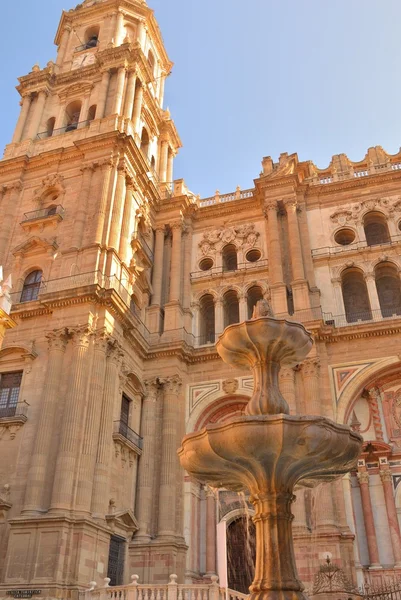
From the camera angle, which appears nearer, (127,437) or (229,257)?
(127,437)

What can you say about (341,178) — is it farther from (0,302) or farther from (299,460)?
(299,460)

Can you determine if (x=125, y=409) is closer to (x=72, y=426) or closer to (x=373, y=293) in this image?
(x=72, y=426)

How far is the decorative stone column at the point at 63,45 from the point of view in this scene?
32719mm

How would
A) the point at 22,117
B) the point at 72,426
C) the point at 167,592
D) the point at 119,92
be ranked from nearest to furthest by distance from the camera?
the point at 167,592
the point at 72,426
the point at 119,92
the point at 22,117

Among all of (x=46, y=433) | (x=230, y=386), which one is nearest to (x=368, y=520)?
(x=230, y=386)

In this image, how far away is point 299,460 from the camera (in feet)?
30.0

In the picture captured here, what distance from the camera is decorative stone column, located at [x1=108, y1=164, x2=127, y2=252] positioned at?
22406 mm

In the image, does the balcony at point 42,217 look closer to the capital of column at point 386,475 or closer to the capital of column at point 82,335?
the capital of column at point 82,335

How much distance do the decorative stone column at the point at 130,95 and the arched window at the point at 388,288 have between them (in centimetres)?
1366

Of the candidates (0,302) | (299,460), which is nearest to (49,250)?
(0,302)

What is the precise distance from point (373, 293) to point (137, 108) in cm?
1475

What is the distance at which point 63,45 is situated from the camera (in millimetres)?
33406

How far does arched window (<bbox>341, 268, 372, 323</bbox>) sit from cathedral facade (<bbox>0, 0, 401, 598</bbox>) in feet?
0.22

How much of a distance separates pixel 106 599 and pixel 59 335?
8.38 meters
